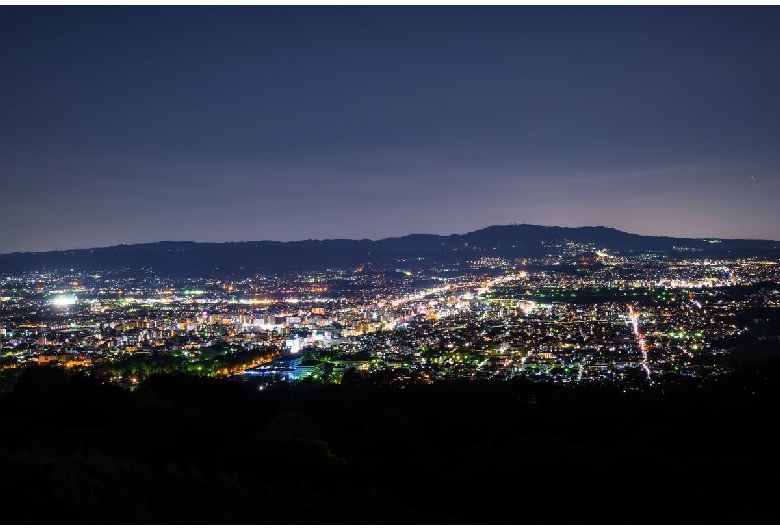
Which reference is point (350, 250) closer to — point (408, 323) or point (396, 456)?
point (408, 323)

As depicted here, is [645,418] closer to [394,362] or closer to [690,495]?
[690,495]

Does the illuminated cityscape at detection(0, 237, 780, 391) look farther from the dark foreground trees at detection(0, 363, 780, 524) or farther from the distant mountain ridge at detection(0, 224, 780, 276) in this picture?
the dark foreground trees at detection(0, 363, 780, 524)

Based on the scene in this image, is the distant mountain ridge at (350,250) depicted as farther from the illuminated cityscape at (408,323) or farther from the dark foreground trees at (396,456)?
the dark foreground trees at (396,456)

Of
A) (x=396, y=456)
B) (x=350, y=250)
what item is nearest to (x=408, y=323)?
(x=396, y=456)

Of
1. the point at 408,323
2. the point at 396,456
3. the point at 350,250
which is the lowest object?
the point at 408,323

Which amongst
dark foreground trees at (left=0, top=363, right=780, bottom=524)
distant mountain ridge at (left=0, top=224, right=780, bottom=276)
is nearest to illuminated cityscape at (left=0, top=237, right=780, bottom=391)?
distant mountain ridge at (left=0, top=224, right=780, bottom=276)

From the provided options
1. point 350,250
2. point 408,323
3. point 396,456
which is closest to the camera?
point 396,456

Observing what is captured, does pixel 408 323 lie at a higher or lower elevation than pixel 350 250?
lower

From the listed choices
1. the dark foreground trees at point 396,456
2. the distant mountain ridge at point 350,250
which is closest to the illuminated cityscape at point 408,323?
the distant mountain ridge at point 350,250
